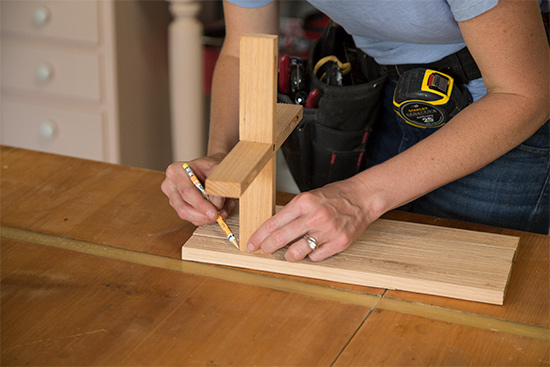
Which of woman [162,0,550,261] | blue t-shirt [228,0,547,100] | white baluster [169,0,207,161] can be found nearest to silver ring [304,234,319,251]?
woman [162,0,550,261]

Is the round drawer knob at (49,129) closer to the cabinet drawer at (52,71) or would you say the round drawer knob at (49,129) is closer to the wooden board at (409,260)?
the cabinet drawer at (52,71)

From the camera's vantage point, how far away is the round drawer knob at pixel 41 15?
1.97 metres

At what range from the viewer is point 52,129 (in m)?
2.12

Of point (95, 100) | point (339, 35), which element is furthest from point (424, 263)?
point (95, 100)

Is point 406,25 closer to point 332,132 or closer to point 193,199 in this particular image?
point 332,132

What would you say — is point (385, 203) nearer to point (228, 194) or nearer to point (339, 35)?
point (228, 194)

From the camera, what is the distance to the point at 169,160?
237 centimetres

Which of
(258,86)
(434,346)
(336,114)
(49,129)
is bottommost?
(49,129)

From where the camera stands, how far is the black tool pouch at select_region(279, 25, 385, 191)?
1.14 metres

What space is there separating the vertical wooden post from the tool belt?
0.33 meters

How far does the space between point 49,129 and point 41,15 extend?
0.36 m

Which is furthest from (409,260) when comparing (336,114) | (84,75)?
(84,75)

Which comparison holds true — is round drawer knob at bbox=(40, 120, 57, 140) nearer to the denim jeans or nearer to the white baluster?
the white baluster

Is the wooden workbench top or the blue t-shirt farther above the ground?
the blue t-shirt
